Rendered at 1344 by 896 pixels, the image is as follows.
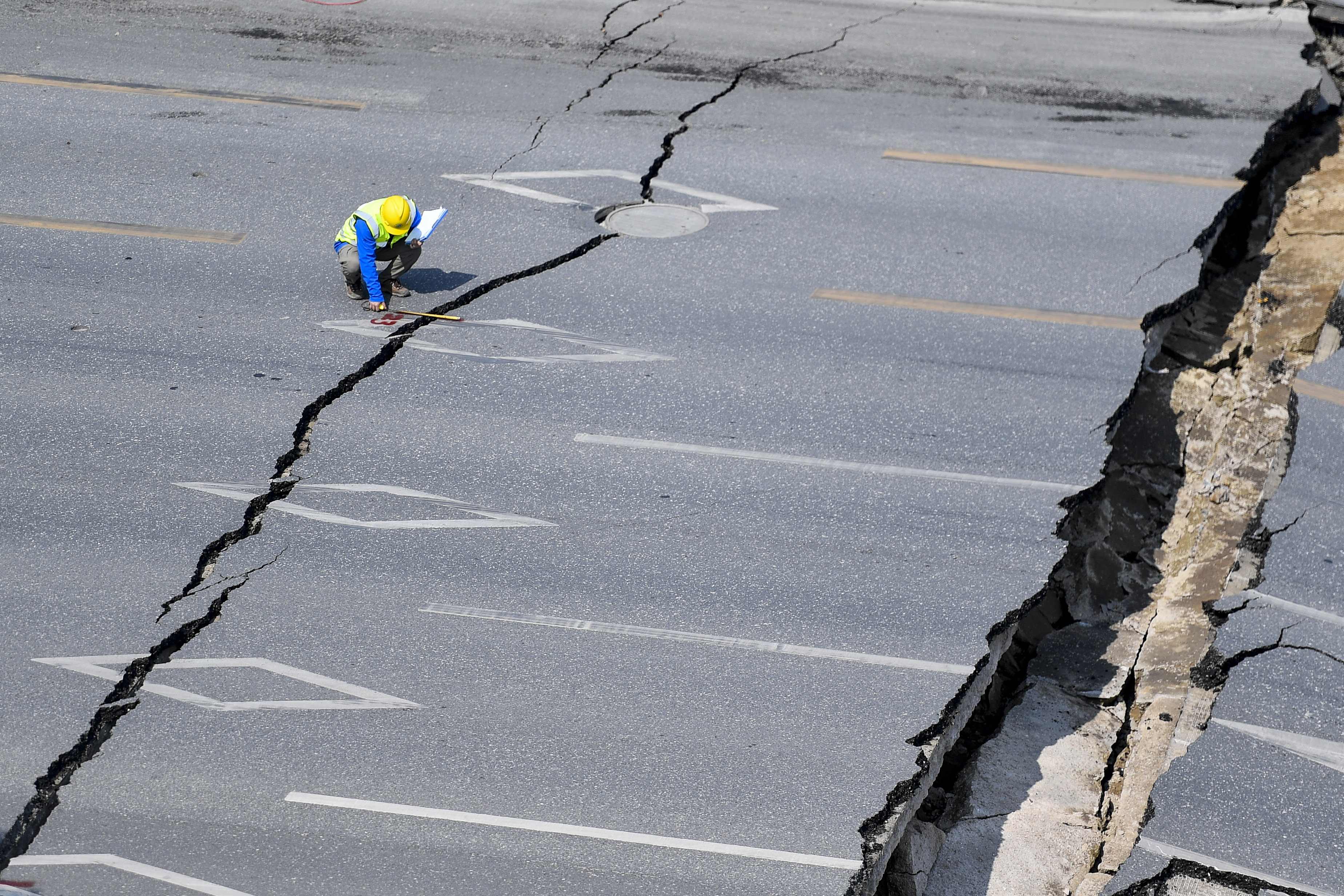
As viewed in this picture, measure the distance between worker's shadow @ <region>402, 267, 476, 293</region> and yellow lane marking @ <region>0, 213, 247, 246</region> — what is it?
65.8 inches

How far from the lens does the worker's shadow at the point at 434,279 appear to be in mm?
10867

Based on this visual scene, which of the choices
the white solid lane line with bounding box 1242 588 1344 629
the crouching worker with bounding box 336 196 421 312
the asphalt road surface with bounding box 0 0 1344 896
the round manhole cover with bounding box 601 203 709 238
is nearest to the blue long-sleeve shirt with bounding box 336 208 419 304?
the crouching worker with bounding box 336 196 421 312

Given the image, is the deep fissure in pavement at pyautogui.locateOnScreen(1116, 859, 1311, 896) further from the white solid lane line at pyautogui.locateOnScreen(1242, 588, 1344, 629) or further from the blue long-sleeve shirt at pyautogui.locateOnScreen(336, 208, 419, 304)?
the blue long-sleeve shirt at pyautogui.locateOnScreen(336, 208, 419, 304)

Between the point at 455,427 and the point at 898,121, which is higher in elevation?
the point at 898,121

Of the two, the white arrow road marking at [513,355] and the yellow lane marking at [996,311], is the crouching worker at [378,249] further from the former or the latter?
the yellow lane marking at [996,311]

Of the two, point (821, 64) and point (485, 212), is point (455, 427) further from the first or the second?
point (821, 64)

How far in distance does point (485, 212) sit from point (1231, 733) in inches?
310

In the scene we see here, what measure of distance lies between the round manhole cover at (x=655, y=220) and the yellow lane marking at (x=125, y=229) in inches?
135

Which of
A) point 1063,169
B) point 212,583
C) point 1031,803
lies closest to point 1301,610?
point 1031,803

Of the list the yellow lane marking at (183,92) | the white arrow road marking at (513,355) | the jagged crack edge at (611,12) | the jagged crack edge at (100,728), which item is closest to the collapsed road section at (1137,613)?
the white arrow road marking at (513,355)

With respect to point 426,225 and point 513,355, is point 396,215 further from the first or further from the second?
point 513,355

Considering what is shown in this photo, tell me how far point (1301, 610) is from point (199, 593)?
699cm

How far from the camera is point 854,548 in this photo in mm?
8195

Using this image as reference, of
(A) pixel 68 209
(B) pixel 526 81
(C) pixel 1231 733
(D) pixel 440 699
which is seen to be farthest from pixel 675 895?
(B) pixel 526 81
